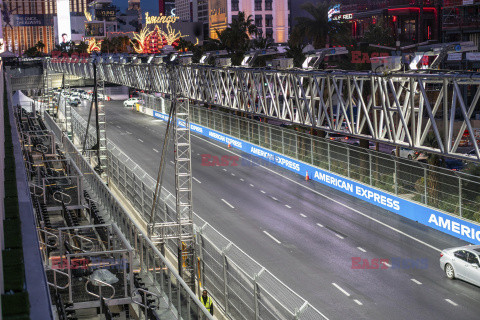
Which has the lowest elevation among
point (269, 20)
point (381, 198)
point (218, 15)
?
point (381, 198)

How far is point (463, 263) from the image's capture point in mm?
24578

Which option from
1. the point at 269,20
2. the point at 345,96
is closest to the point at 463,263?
the point at 345,96

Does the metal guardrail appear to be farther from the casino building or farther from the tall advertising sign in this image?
the tall advertising sign

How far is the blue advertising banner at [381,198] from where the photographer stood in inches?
1064

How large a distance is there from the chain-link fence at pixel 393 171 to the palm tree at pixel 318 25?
45213 millimetres

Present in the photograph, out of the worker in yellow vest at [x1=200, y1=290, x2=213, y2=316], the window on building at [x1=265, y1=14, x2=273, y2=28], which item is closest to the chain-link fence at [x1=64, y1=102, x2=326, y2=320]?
the worker in yellow vest at [x1=200, y1=290, x2=213, y2=316]

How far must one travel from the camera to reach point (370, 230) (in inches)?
1276

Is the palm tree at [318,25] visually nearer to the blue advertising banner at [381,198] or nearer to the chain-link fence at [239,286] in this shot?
the blue advertising banner at [381,198]

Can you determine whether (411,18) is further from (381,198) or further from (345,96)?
(381,198)

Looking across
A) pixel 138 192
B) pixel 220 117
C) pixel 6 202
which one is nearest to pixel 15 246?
pixel 6 202

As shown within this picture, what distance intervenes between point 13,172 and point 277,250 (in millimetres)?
16016

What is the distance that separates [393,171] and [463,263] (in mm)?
9943

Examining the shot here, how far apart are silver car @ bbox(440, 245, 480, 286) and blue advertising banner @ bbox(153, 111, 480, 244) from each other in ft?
5.12

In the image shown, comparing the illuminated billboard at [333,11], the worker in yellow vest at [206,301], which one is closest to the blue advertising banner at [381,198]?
the worker in yellow vest at [206,301]
